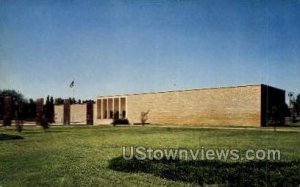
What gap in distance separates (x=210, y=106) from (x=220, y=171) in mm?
31833

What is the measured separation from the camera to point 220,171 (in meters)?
8.22

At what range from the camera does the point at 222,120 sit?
38.4 meters

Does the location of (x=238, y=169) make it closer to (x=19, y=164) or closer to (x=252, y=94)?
(x=19, y=164)

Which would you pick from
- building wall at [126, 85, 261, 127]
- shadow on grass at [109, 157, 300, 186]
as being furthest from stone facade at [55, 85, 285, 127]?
shadow on grass at [109, 157, 300, 186]

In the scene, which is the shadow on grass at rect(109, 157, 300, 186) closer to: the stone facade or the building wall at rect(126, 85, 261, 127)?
the stone facade

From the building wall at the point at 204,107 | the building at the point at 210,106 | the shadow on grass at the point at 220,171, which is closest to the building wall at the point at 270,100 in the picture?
the building at the point at 210,106

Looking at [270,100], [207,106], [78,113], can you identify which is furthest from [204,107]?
[78,113]

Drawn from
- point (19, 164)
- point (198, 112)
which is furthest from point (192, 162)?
point (198, 112)

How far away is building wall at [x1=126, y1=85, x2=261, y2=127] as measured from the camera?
120ft

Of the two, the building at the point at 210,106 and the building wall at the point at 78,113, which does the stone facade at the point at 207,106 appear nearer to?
the building at the point at 210,106

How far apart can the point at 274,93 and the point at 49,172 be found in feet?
118

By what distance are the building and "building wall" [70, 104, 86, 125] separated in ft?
40.5

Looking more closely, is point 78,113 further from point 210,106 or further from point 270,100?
point 270,100

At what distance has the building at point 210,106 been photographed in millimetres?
36156
